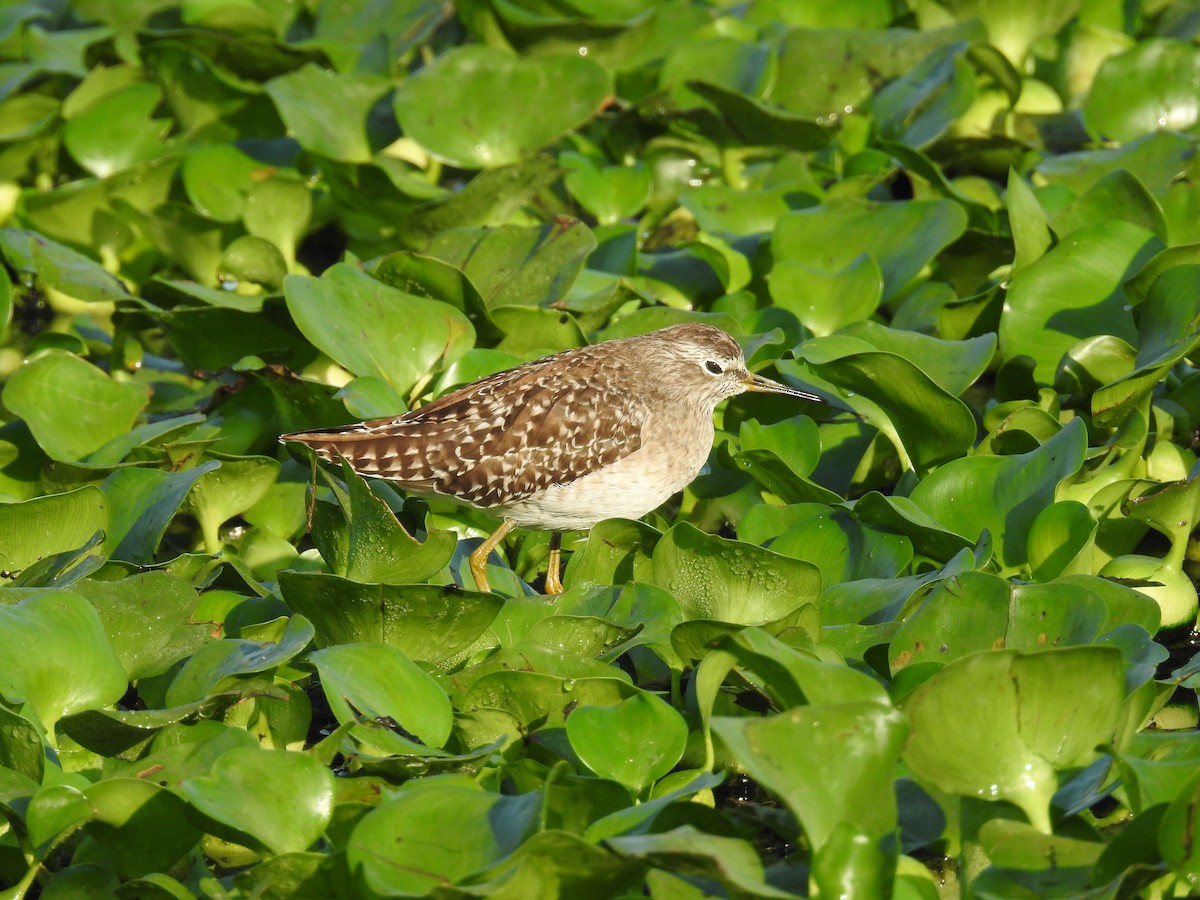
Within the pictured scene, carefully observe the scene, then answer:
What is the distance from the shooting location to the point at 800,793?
149 inches

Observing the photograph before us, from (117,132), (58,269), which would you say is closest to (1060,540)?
(58,269)

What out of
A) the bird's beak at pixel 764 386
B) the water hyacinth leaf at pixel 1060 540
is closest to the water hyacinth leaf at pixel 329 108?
the bird's beak at pixel 764 386

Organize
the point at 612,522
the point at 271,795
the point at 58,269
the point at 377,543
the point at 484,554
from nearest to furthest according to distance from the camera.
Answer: the point at 271,795, the point at 377,543, the point at 612,522, the point at 484,554, the point at 58,269

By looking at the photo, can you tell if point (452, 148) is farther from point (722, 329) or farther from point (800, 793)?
point (800, 793)

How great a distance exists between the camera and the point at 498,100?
9.09m

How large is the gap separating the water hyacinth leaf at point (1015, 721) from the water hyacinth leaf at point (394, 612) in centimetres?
162

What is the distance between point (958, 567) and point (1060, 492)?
1.17m

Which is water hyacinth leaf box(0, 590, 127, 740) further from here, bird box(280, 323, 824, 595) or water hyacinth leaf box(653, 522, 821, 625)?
water hyacinth leaf box(653, 522, 821, 625)

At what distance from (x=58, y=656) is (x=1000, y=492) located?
11.5 ft

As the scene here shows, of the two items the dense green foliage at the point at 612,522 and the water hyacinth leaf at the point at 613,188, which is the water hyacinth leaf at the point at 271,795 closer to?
the dense green foliage at the point at 612,522

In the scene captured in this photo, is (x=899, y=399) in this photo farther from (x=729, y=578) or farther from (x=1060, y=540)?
(x=729, y=578)

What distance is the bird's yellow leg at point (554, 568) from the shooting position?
653 cm

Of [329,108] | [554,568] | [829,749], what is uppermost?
[829,749]

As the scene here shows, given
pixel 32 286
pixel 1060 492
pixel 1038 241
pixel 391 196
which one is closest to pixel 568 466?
pixel 1060 492
